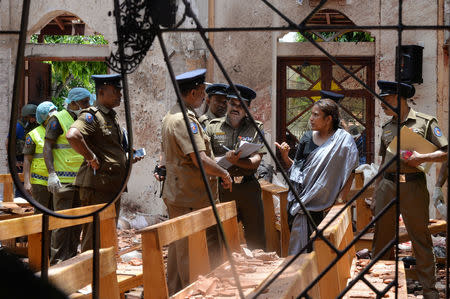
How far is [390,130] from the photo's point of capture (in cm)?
529

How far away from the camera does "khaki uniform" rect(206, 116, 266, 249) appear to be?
548 cm

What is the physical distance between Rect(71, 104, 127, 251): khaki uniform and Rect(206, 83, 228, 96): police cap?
1.15 m

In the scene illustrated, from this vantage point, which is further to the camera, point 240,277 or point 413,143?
point 413,143

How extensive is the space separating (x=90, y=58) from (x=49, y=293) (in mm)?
8321

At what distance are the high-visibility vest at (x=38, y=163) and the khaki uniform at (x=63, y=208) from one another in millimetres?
529

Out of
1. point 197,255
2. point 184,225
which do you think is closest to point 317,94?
point 197,255

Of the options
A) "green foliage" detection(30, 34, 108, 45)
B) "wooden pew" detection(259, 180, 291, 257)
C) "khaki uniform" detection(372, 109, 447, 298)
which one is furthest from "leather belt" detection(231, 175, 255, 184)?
"green foliage" detection(30, 34, 108, 45)

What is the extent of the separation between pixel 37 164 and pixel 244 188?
205 cm

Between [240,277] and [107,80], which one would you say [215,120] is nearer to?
[107,80]


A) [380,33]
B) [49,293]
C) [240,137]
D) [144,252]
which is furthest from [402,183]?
[49,293]

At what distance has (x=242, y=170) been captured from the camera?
5.46 m

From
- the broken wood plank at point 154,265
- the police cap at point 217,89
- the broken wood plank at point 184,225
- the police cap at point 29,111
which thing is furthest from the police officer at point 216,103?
the broken wood plank at point 154,265

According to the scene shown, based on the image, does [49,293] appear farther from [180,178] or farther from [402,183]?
[402,183]

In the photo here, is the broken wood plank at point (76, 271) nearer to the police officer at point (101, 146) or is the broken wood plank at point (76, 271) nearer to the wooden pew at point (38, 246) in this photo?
the wooden pew at point (38, 246)
